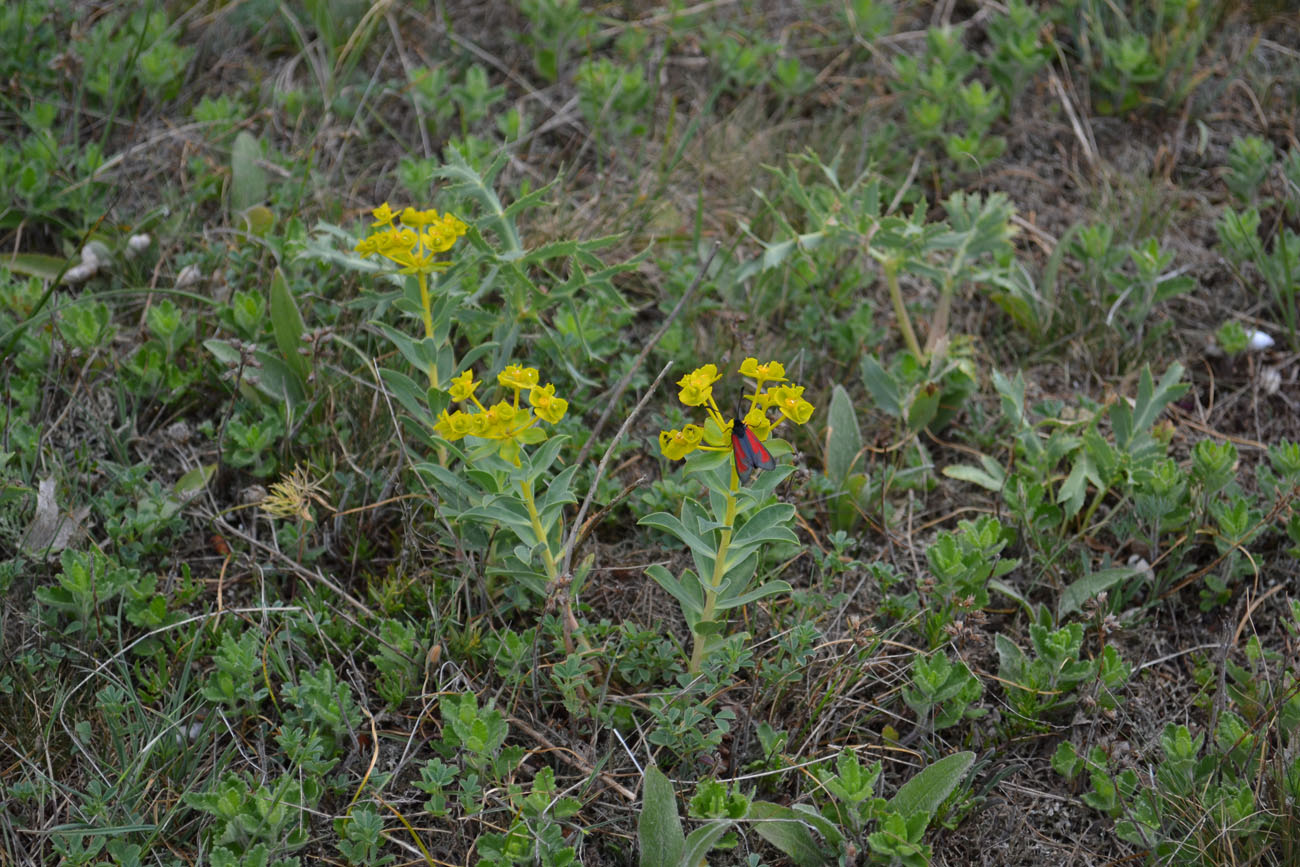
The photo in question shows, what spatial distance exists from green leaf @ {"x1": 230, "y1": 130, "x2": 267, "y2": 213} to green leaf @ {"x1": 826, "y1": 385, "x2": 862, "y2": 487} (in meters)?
1.88

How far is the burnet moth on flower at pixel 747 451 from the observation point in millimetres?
1816

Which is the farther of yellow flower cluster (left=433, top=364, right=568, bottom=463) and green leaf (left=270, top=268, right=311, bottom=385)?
green leaf (left=270, top=268, right=311, bottom=385)

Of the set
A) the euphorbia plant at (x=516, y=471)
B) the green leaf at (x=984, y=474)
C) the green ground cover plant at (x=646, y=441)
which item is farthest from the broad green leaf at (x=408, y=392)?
the green leaf at (x=984, y=474)

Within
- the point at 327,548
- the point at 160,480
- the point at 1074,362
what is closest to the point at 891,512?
the point at 1074,362

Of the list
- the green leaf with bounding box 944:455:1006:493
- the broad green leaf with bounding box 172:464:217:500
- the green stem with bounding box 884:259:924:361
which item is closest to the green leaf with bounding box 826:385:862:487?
the green leaf with bounding box 944:455:1006:493

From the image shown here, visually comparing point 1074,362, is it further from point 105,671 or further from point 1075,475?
point 105,671

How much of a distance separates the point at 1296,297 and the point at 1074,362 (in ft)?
2.40

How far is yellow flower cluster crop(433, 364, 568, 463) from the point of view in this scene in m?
1.91

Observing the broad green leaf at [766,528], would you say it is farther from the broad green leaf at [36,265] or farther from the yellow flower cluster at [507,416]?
the broad green leaf at [36,265]

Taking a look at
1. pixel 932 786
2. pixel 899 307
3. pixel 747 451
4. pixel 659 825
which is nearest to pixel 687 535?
pixel 747 451

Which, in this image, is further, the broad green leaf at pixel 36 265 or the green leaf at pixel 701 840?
the broad green leaf at pixel 36 265

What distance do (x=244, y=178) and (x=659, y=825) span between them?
238 centimetres

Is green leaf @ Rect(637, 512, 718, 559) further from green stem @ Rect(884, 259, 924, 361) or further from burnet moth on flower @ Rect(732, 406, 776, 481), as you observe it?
green stem @ Rect(884, 259, 924, 361)

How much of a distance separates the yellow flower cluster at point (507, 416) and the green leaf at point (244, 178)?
1707 mm
